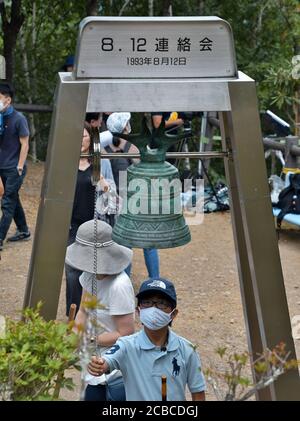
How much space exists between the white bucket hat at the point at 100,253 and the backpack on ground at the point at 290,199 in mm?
5347

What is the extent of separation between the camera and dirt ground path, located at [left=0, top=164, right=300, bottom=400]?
737 centimetres

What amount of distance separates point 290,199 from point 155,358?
6406 millimetres

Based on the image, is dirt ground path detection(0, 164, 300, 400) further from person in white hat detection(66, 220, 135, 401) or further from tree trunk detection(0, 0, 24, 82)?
tree trunk detection(0, 0, 24, 82)

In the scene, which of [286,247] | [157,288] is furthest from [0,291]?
[157,288]

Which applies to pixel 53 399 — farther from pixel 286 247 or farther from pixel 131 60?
pixel 286 247

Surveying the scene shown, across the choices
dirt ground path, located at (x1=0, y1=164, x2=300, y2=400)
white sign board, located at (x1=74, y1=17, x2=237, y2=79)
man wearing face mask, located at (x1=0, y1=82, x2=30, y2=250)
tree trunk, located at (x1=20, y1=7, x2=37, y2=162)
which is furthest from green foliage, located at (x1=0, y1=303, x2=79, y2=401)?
tree trunk, located at (x1=20, y1=7, x2=37, y2=162)

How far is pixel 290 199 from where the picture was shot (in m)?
10.2

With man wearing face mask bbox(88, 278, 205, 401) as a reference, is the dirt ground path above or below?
below

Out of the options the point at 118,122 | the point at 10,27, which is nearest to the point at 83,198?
the point at 118,122

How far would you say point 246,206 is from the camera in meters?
3.89

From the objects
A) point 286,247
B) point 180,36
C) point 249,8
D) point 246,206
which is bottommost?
point 286,247

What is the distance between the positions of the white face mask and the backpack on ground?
247 inches

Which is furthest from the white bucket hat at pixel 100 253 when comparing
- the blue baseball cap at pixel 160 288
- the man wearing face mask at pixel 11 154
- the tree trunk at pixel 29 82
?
the tree trunk at pixel 29 82

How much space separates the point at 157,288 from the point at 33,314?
0.83m
